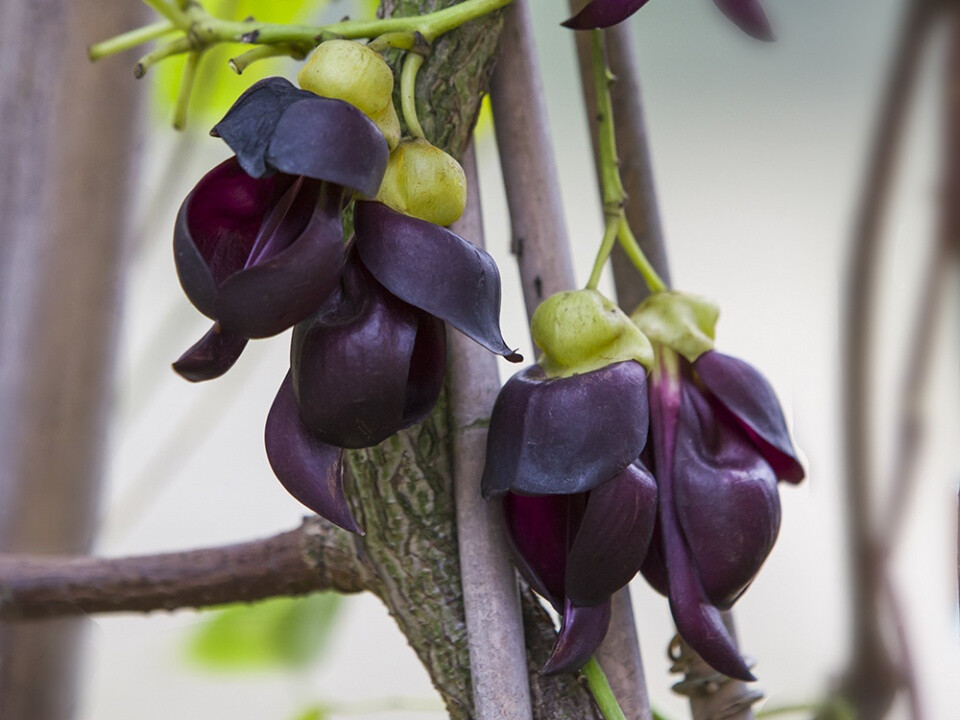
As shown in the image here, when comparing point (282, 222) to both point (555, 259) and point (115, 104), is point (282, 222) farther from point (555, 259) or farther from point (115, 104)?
point (115, 104)

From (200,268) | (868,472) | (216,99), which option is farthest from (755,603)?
(200,268)

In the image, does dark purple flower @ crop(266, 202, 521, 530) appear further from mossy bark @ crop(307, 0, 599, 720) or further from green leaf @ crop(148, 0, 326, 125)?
green leaf @ crop(148, 0, 326, 125)

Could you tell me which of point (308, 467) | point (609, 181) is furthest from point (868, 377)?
point (308, 467)

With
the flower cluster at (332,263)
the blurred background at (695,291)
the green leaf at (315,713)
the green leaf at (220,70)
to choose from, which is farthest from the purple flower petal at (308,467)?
the blurred background at (695,291)

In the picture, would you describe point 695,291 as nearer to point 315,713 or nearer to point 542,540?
point 315,713

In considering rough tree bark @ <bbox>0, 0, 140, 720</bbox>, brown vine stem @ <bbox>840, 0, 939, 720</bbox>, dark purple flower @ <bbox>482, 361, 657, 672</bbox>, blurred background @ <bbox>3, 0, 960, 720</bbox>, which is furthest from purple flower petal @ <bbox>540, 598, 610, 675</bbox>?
blurred background @ <bbox>3, 0, 960, 720</bbox>

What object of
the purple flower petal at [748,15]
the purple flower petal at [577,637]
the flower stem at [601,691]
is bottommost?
the flower stem at [601,691]

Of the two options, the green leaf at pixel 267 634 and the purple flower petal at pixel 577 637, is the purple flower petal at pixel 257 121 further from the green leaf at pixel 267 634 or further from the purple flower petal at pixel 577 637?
the green leaf at pixel 267 634
